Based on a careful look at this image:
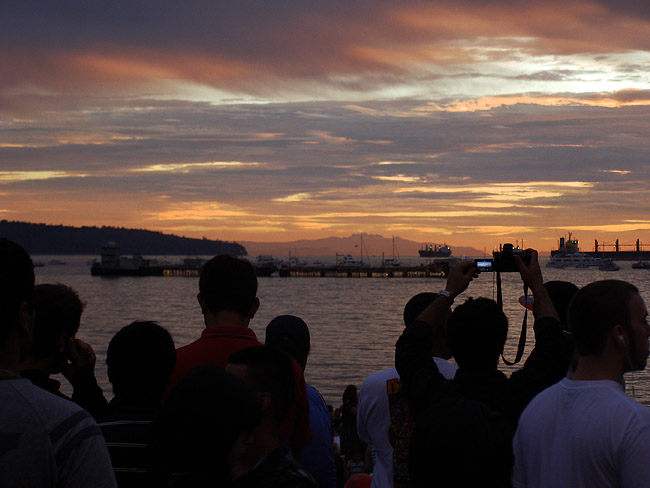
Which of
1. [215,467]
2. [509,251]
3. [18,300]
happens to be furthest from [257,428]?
[509,251]

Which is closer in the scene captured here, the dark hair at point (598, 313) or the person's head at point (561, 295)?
the dark hair at point (598, 313)

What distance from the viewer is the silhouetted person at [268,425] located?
2.36 m

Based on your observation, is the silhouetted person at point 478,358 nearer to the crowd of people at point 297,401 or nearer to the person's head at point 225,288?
the crowd of people at point 297,401

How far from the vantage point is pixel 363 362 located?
43.5 m

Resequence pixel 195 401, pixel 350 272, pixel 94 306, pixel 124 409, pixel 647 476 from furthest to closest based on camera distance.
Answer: pixel 350 272 < pixel 94 306 < pixel 124 409 < pixel 647 476 < pixel 195 401

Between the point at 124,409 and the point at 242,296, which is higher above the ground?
the point at 242,296

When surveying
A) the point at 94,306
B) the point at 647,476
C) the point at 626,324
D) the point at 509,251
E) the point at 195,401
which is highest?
the point at 509,251

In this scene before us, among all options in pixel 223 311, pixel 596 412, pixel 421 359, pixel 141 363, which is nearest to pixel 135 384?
pixel 141 363

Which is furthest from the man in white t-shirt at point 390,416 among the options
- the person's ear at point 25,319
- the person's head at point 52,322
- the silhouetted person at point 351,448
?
the silhouetted person at point 351,448

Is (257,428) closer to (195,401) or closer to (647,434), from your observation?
(195,401)

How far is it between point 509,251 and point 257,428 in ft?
6.05

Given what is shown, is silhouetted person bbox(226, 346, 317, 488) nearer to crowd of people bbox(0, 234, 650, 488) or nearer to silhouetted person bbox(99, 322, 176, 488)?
crowd of people bbox(0, 234, 650, 488)

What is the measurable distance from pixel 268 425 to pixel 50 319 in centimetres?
142

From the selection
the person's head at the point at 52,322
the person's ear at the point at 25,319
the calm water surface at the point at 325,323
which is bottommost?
the calm water surface at the point at 325,323
